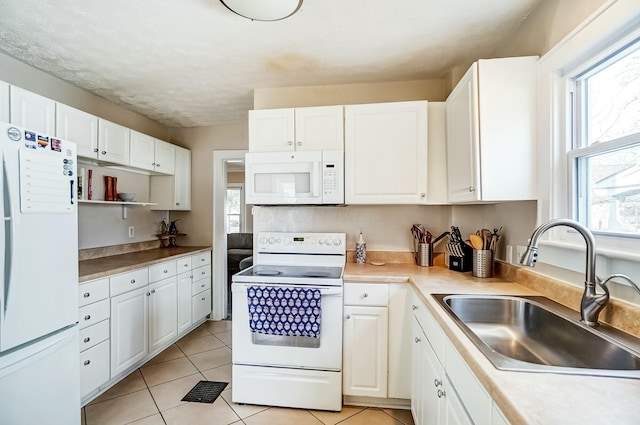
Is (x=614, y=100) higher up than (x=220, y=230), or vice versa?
(x=614, y=100)

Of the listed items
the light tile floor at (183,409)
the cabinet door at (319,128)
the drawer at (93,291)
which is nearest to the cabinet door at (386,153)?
the cabinet door at (319,128)

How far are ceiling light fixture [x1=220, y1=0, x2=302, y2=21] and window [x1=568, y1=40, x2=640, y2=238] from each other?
4.53 ft

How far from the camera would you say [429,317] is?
1485 millimetres

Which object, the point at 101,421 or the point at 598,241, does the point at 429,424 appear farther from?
the point at 101,421

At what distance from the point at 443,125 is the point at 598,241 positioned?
1278mm

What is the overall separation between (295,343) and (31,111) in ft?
7.45

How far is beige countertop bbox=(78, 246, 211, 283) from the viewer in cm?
211

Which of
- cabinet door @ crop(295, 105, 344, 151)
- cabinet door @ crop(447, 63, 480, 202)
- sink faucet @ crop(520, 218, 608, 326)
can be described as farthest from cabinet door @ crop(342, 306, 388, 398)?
cabinet door @ crop(295, 105, 344, 151)

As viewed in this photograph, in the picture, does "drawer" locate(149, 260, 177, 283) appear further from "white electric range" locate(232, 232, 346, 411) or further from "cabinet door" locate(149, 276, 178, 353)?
"white electric range" locate(232, 232, 346, 411)

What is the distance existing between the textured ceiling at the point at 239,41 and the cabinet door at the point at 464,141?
377 millimetres

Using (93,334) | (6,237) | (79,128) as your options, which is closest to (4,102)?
(79,128)

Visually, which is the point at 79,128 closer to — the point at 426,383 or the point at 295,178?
the point at 295,178

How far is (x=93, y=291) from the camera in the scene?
2059 millimetres

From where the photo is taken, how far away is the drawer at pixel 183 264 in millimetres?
3053
